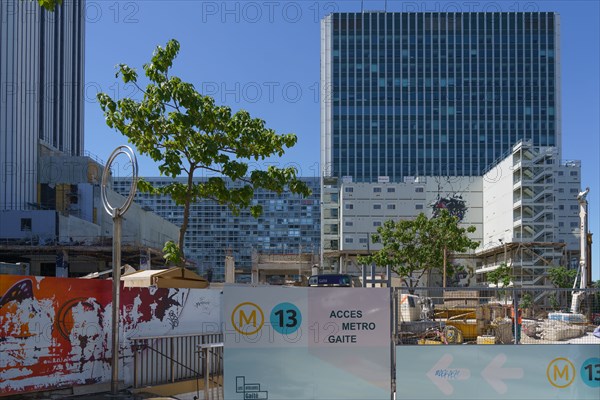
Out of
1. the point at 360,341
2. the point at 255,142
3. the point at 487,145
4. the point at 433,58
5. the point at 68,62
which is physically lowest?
the point at 360,341

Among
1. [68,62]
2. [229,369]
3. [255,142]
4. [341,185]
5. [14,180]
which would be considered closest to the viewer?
[229,369]

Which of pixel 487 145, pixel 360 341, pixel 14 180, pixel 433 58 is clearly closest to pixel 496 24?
pixel 433 58

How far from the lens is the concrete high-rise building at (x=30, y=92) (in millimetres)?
→ 70438

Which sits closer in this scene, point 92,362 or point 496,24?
point 92,362

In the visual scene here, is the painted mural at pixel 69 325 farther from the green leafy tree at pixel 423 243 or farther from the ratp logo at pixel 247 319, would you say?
the green leafy tree at pixel 423 243

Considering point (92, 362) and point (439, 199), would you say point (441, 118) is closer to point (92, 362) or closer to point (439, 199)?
point (439, 199)

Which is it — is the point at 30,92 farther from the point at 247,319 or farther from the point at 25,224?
A: the point at 247,319

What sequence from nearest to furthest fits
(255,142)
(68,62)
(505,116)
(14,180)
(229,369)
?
(229,369) < (255,142) < (14,180) < (68,62) < (505,116)

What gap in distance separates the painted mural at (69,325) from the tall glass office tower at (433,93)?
352 feet

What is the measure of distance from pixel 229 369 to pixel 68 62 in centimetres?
8948

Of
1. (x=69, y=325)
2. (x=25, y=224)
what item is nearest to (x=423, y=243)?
(x=25, y=224)

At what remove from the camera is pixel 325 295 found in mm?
10883

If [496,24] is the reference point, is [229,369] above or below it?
below

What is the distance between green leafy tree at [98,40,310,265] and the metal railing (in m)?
3.33
